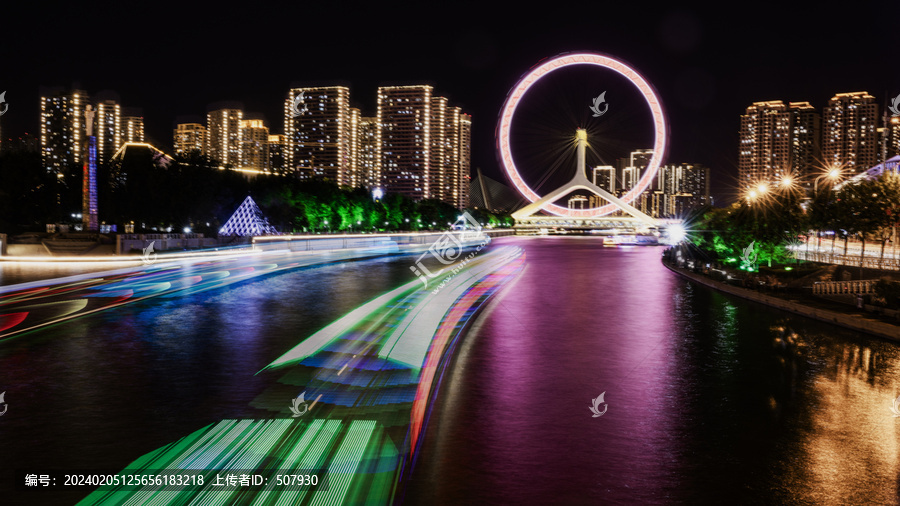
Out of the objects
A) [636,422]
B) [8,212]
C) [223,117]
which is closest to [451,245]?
[8,212]

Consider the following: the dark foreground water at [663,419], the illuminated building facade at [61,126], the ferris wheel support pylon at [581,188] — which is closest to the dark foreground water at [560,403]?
the dark foreground water at [663,419]

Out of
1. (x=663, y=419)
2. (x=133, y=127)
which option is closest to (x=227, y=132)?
(x=133, y=127)

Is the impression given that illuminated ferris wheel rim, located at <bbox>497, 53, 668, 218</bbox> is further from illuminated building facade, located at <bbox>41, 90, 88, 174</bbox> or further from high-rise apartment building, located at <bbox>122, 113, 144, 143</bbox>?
high-rise apartment building, located at <bbox>122, 113, 144, 143</bbox>

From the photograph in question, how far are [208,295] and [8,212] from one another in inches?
1669

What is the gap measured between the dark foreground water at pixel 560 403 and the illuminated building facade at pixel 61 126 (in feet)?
514

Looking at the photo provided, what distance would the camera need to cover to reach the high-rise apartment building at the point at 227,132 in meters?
195

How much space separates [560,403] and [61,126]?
17401 centimetres

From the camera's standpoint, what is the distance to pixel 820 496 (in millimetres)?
5273

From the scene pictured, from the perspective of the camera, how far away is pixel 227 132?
648ft

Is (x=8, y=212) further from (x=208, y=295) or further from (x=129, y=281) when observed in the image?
(x=208, y=295)

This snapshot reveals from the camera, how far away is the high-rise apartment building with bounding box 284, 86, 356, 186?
615ft
